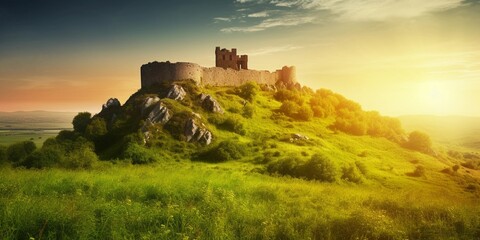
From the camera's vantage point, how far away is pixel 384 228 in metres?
12.1

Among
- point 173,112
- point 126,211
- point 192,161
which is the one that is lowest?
point 192,161

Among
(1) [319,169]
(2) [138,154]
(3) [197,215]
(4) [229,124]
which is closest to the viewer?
(3) [197,215]

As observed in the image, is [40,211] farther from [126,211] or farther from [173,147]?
[173,147]

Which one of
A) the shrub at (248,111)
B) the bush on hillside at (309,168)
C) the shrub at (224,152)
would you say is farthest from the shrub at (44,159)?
the shrub at (248,111)

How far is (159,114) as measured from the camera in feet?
181

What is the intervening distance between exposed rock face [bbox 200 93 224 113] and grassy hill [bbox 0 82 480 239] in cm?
94

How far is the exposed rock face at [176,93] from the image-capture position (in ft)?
204

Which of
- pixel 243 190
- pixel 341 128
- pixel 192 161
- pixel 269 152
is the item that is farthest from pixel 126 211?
pixel 341 128

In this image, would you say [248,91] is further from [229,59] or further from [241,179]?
[241,179]

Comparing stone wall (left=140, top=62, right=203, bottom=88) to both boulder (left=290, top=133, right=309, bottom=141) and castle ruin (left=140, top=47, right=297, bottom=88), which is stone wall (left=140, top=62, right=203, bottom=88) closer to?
castle ruin (left=140, top=47, right=297, bottom=88)

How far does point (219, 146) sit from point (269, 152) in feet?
24.4

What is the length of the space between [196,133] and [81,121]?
1284 inches

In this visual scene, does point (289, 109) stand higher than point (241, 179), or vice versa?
point (289, 109)

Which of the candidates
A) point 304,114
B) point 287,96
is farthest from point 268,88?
point 304,114
